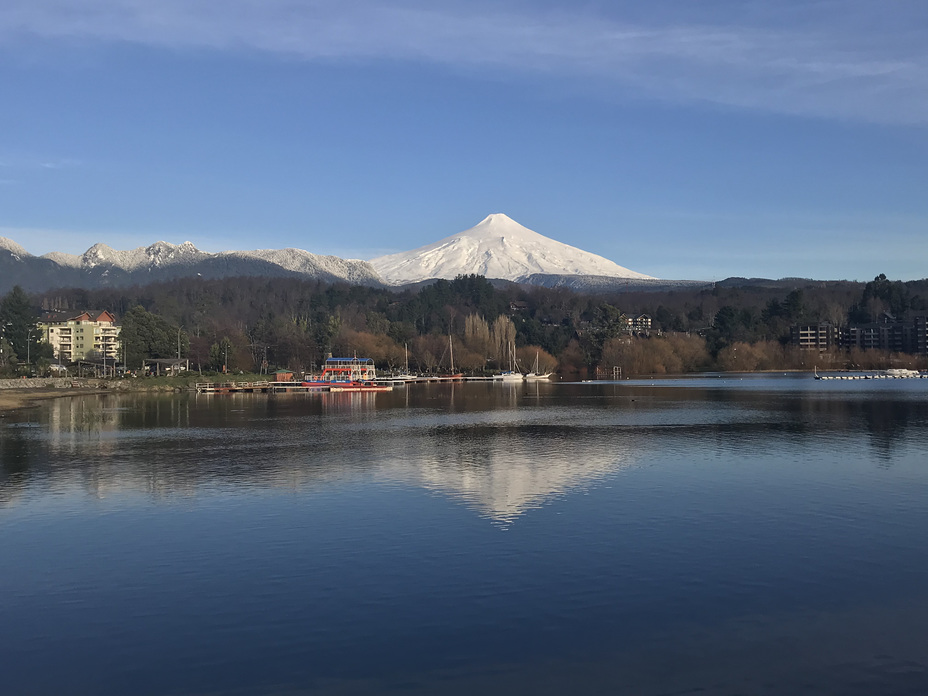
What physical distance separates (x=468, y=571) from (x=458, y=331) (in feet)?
438

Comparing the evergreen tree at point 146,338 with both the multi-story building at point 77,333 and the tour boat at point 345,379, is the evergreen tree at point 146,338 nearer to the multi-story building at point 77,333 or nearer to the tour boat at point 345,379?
the tour boat at point 345,379

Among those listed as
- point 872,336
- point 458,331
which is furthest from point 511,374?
point 872,336

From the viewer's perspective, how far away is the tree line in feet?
337

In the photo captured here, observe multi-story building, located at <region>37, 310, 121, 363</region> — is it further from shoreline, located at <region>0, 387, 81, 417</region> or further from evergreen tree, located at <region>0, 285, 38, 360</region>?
shoreline, located at <region>0, 387, 81, 417</region>

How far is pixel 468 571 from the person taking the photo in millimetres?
13953

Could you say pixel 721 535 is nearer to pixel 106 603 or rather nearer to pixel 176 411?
pixel 106 603

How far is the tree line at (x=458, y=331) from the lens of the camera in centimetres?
10262

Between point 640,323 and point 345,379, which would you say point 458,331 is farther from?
point 345,379

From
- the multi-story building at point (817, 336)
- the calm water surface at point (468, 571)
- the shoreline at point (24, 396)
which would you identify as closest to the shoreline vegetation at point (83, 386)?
the shoreline at point (24, 396)

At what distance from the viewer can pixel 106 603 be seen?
12594mm

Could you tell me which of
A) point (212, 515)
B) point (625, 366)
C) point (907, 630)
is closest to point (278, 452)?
point (212, 515)

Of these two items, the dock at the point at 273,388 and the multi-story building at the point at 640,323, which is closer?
the dock at the point at 273,388

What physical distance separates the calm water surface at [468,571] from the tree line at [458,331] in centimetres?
7443

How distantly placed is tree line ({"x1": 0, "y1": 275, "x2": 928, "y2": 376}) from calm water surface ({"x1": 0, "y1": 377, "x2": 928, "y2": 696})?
74.4m
